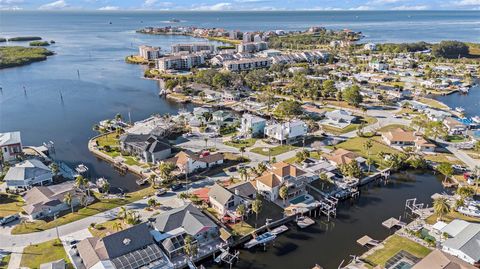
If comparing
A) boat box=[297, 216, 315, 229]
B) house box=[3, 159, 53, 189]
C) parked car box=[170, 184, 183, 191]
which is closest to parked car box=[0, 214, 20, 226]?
house box=[3, 159, 53, 189]

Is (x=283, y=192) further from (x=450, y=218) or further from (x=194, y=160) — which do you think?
(x=450, y=218)

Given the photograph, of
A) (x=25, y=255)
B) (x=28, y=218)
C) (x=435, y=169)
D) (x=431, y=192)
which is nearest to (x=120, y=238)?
(x=25, y=255)

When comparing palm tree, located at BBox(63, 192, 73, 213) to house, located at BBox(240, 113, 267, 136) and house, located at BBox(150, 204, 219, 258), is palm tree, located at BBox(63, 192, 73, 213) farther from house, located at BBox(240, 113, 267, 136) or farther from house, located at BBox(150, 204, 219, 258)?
house, located at BBox(240, 113, 267, 136)

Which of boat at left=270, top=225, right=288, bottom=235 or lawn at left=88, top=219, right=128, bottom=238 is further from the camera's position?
boat at left=270, top=225, right=288, bottom=235

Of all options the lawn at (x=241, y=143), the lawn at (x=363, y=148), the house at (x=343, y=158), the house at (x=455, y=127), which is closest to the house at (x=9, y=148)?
the lawn at (x=241, y=143)

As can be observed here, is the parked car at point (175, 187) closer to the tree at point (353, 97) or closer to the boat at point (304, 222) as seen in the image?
the boat at point (304, 222)
